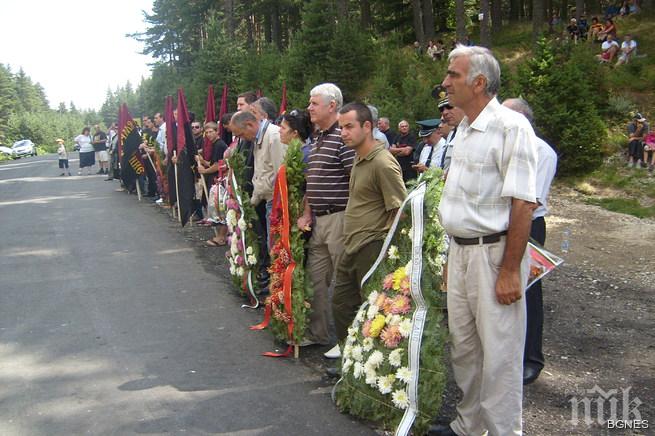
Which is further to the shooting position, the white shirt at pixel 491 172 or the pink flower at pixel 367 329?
the pink flower at pixel 367 329

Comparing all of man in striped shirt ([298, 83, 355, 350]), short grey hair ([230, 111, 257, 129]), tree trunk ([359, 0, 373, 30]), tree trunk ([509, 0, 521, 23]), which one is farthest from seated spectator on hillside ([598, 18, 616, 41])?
man in striped shirt ([298, 83, 355, 350])

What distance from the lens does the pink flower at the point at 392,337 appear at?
13.9ft

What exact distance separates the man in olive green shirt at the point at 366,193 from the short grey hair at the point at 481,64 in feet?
4.44

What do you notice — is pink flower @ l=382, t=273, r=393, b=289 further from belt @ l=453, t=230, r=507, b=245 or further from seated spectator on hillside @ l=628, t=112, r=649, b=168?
seated spectator on hillside @ l=628, t=112, r=649, b=168

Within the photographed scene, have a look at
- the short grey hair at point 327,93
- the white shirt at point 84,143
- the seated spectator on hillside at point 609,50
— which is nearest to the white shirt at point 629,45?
the seated spectator on hillside at point 609,50

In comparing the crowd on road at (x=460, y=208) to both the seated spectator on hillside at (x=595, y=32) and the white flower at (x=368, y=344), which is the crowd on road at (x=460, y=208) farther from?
the seated spectator on hillside at (x=595, y=32)

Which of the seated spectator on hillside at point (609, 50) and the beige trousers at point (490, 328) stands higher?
the seated spectator on hillside at point (609, 50)

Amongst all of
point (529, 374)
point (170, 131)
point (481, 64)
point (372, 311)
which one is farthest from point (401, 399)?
point (170, 131)

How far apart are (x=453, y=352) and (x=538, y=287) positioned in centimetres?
139

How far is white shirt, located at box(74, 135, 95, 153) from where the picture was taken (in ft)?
86.6

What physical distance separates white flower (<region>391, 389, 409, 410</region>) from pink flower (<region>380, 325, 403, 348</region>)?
11.9 inches

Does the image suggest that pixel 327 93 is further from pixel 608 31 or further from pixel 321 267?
pixel 608 31

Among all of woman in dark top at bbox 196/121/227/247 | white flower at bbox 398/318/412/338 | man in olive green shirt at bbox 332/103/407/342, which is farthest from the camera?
woman in dark top at bbox 196/121/227/247
